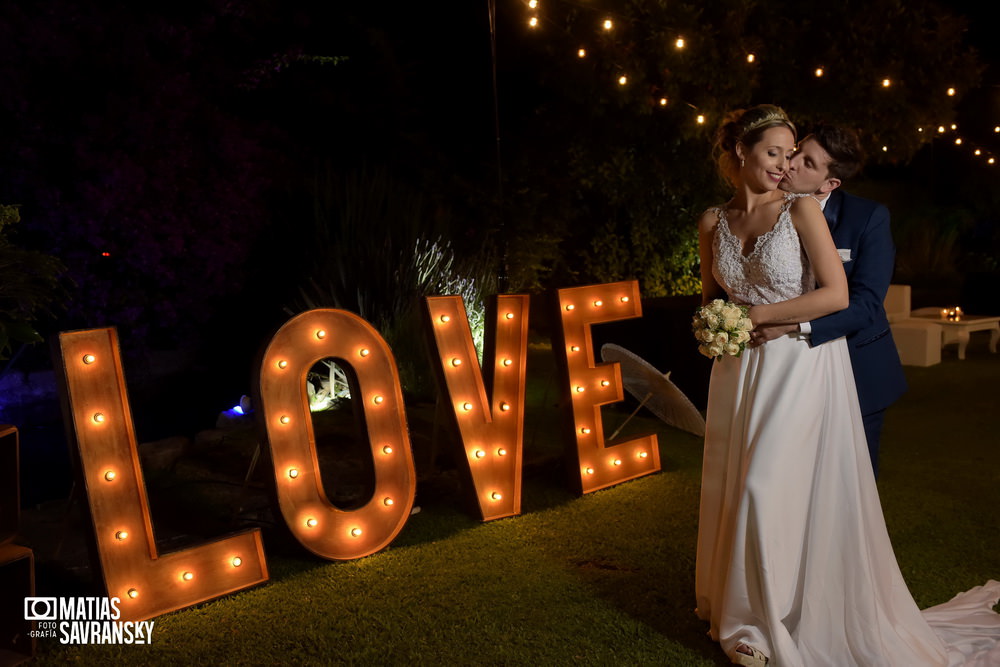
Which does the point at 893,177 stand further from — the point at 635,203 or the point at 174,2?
the point at 174,2

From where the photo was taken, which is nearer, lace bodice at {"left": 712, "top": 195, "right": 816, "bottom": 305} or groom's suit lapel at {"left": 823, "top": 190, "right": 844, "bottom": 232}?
lace bodice at {"left": 712, "top": 195, "right": 816, "bottom": 305}

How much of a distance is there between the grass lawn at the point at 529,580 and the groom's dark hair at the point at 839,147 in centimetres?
206

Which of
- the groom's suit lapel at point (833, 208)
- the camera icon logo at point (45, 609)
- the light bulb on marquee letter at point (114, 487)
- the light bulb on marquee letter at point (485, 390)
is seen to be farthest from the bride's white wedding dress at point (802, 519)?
the camera icon logo at point (45, 609)

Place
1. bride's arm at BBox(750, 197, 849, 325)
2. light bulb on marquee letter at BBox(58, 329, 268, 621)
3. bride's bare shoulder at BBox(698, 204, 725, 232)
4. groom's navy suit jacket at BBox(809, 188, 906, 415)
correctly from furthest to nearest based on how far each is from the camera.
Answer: light bulb on marquee letter at BBox(58, 329, 268, 621) < bride's bare shoulder at BBox(698, 204, 725, 232) < groom's navy suit jacket at BBox(809, 188, 906, 415) < bride's arm at BBox(750, 197, 849, 325)

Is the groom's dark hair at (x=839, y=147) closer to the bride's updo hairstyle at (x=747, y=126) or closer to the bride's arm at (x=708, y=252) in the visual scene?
the bride's updo hairstyle at (x=747, y=126)

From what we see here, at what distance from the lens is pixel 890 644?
3264 millimetres

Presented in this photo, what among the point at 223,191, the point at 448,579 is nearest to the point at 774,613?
the point at 448,579

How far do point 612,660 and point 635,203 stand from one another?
9772mm

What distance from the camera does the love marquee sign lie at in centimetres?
386

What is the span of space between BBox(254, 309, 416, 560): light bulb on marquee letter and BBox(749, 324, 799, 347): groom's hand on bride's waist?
6.93 feet

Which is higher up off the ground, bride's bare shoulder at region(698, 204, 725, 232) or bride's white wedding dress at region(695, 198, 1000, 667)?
bride's bare shoulder at region(698, 204, 725, 232)

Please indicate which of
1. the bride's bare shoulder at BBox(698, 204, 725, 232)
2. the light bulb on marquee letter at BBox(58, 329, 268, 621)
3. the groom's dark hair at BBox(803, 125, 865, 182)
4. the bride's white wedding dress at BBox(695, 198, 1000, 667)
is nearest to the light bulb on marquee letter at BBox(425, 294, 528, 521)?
the light bulb on marquee letter at BBox(58, 329, 268, 621)
